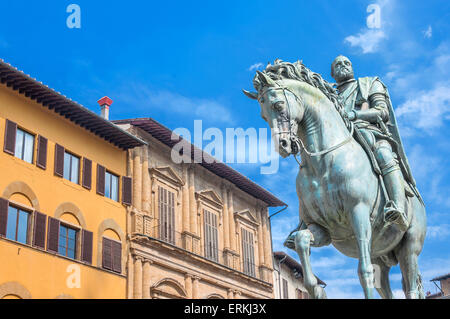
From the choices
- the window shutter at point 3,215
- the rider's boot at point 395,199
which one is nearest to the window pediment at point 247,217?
the window shutter at point 3,215

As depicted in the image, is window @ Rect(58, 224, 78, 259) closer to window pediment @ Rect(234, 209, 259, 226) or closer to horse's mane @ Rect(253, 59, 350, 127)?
window pediment @ Rect(234, 209, 259, 226)

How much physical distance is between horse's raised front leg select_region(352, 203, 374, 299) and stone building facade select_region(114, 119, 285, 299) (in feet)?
62.3

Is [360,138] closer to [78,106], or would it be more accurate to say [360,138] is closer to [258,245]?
[78,106]

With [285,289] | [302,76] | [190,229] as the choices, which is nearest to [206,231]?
[190,229]

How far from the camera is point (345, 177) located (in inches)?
192

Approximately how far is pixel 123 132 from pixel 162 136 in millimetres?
3027

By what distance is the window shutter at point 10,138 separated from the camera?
19.2 meters

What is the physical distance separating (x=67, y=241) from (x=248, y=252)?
12436mm

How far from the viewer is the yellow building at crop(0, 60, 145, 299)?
19.0 meters

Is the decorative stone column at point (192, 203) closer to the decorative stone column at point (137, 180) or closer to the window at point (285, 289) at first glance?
the decorative stone column at point (137, 180)

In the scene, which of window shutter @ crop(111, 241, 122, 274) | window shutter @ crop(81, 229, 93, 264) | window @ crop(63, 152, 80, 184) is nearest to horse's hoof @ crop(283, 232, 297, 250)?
window shutter @ crop(81, 229, 93, 264)

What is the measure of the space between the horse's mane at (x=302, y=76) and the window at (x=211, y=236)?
2316cm

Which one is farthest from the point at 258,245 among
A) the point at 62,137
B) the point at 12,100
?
the point at 12,100

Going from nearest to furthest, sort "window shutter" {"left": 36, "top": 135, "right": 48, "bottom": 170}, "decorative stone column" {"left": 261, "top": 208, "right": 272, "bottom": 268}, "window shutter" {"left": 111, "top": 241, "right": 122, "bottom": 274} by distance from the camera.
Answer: "window shutter" {"left": 36, "top": 135, "right": 48, "bottom": 170} → "window shutter" {"left": 111, "top": 241, "right": 122, "bottom": 274} → "decorative stone column" {"left": 261, "top": 208, "right": 272, "bottom": 268}
